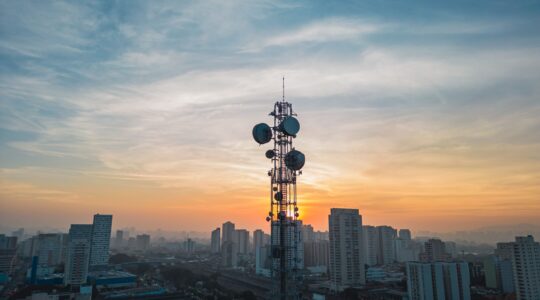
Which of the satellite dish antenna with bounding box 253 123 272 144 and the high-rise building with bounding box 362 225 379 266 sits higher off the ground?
the satellite dish antenna with bounding box 253 123 272 144

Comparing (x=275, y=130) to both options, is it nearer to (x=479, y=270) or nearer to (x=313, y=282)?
(x=313, y=282)

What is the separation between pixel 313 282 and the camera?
5316cm

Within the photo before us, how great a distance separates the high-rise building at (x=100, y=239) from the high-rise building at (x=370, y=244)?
5458cm

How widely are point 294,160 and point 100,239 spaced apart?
2703 inches

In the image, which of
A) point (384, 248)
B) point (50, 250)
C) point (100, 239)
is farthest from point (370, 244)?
point (50, 250)

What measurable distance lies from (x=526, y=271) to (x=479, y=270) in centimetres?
2741

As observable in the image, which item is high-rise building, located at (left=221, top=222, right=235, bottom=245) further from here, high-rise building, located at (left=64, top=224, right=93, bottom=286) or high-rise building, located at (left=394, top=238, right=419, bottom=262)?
high-rise building, located at (left=64, top=224, right=93, bottom=286)

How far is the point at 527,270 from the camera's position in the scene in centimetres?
3138

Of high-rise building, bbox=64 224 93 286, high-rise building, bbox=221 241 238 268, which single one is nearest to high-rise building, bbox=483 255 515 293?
high-rise building, bbox=221 241 238 268

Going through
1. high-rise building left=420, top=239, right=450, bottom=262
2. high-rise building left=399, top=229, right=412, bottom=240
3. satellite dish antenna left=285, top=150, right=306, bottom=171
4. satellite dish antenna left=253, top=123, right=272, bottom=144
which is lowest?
high-rise building left=420, top=239, right=450, bottom=262

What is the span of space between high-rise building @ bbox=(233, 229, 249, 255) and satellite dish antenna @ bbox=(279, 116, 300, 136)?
102 metres

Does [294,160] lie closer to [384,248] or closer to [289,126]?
[289,126]

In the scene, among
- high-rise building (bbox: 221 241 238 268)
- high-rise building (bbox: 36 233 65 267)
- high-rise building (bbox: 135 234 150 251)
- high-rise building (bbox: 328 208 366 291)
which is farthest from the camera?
high-rise building (bbox: 135 234 150 251)

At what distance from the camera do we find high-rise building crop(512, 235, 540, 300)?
30875mm
